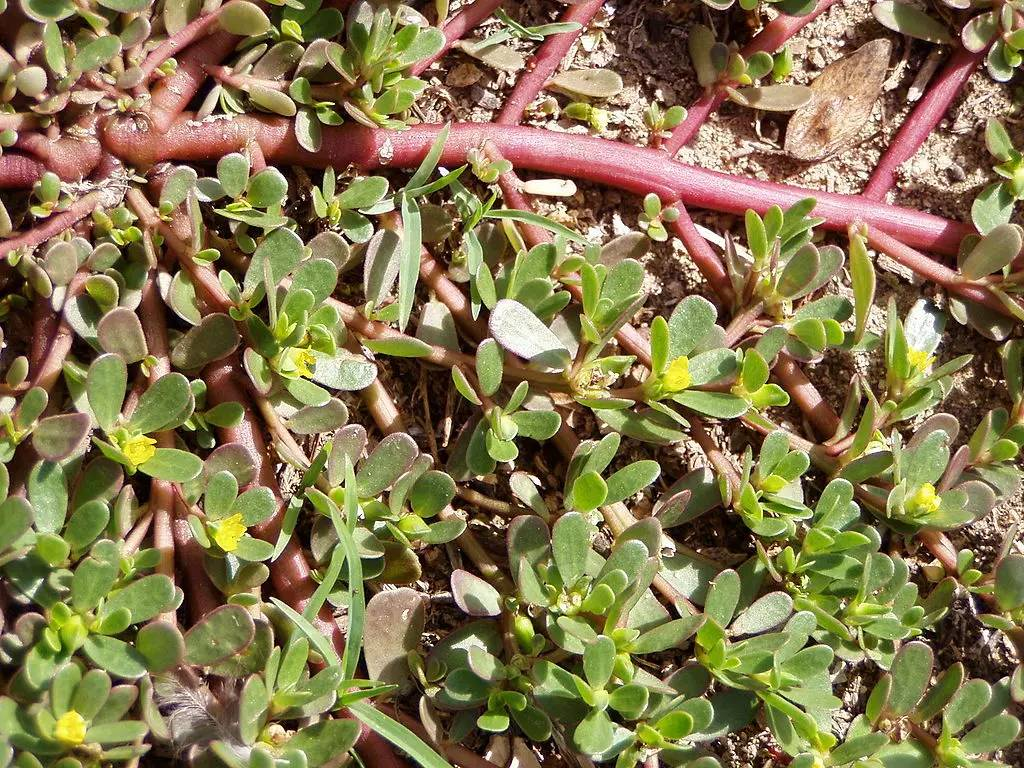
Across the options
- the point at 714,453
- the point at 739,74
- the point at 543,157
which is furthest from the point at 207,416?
the point at 739,74

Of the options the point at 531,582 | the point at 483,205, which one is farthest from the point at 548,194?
the point at 531,582

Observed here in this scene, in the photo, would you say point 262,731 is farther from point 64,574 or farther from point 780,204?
point 780,204

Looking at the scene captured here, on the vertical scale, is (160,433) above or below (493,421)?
below

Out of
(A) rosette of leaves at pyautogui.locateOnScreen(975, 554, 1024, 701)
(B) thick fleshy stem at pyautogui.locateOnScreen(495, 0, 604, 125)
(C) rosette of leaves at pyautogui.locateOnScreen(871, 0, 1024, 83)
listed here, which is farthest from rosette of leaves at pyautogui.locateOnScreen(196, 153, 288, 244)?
(A) rosette of leaves at pyautogui.locateOnScreen(975, 554, 1024, 701)

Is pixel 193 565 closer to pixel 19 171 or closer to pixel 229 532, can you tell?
pixel 229 532

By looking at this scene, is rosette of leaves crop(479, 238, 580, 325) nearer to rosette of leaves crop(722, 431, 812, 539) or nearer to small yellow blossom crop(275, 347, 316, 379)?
small yellow blossom crop(275, 347, 316, 379)

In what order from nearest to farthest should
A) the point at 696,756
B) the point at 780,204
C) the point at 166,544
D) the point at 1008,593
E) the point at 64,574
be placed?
the point at 64,574 → the point at 166,544 → the point at 696,756 → the point at 1008,593 → the point at 780,204

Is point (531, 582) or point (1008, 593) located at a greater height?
point (1008, 593)
